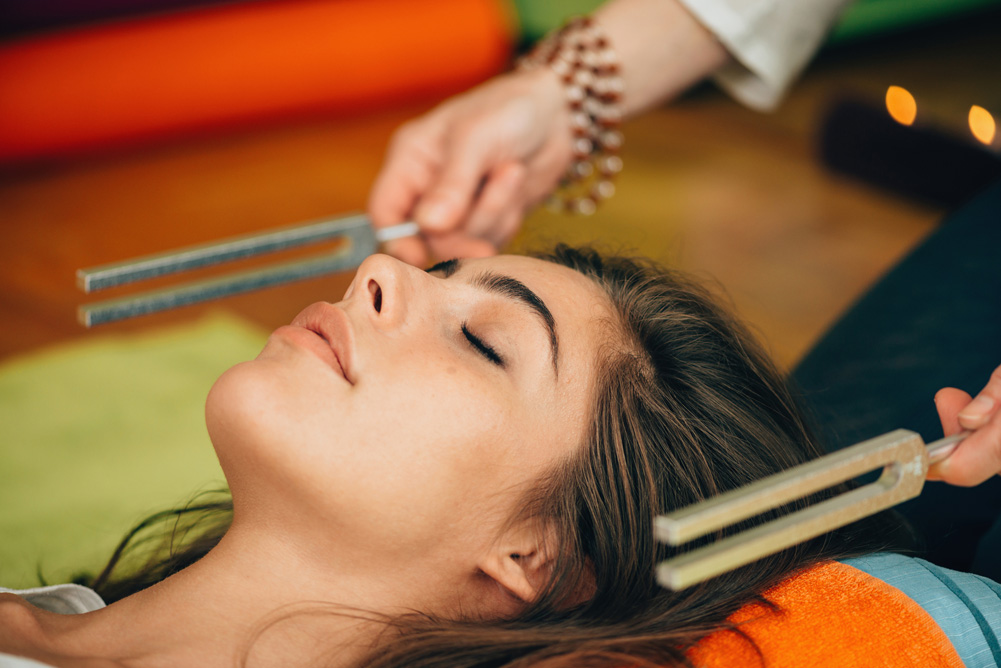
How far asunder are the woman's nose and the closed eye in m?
0.07

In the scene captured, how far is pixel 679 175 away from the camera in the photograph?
127 inches

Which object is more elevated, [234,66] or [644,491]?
[234,66]

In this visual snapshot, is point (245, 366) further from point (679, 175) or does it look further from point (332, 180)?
point (679, 175)

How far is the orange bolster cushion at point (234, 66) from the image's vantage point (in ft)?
9.12

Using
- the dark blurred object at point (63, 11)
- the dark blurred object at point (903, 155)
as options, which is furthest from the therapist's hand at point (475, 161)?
the dark blurred object at point (63, 11)

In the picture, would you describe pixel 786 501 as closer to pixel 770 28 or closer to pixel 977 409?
pixel 977 409

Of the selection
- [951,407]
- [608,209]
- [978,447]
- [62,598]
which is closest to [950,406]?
[951,407]

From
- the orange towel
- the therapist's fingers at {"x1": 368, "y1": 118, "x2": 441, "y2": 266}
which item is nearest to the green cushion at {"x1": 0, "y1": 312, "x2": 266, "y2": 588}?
the therapist's fingers at {"x1": 368, "y1": 118, "x2": 441, "y2": 266}

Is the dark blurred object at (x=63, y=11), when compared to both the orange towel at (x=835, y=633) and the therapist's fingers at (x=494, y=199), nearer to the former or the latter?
the therapist's fingers at (x=494, y=199)

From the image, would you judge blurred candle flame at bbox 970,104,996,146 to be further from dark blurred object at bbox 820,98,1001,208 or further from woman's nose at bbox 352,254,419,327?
woman's nose at bbox 352,254,419,327

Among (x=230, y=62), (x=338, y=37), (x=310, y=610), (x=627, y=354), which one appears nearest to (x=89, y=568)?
(x=310, y=610)

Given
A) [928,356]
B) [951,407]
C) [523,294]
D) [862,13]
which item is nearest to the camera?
[951,407]

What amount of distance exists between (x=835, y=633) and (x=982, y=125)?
7.63 ft

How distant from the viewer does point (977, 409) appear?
845 mm
